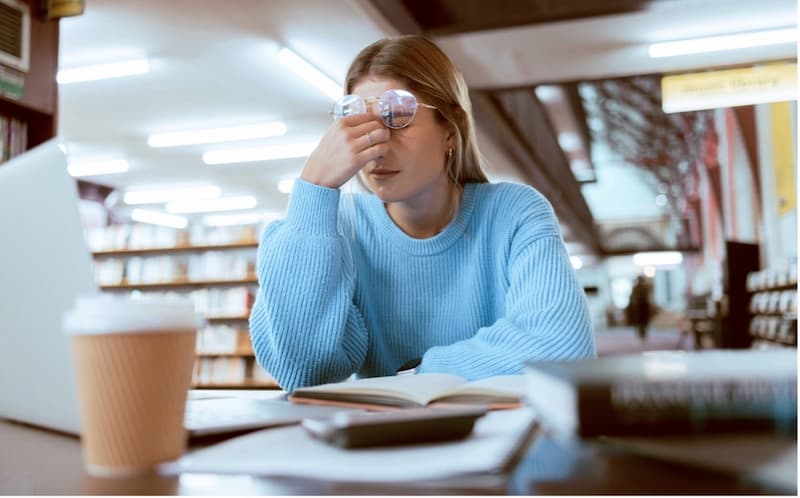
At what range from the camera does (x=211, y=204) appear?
1162 centimetres

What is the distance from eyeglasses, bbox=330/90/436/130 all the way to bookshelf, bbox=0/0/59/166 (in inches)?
94.2

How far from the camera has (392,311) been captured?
1.44 meters

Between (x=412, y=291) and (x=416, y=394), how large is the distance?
2.26ft

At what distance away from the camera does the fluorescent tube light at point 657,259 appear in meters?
29.1

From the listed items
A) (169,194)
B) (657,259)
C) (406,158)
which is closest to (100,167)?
(169,194)

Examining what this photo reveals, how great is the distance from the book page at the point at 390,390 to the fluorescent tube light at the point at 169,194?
32.8 feet

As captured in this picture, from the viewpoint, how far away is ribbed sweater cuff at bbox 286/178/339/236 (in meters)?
1.19

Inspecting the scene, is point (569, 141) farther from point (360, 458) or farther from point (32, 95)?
point (360, 458)

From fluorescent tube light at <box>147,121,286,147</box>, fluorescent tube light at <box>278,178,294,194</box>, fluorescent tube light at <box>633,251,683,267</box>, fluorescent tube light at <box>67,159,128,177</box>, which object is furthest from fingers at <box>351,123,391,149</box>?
fluorescent tube light at <box>633,251,683,267</box>

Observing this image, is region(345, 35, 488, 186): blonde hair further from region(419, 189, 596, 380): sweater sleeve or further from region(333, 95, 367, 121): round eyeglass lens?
region(419, 189, 596, 380): sweater sleeve

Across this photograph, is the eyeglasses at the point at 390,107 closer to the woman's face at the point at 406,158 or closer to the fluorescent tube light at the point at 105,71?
the woman's face at the point at 406,158

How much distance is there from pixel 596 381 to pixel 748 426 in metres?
0.12

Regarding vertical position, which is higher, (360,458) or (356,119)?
(356,119)

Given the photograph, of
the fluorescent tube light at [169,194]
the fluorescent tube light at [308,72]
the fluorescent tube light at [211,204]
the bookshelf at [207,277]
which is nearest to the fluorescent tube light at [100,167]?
the fluorescent tube light at [169,194]
